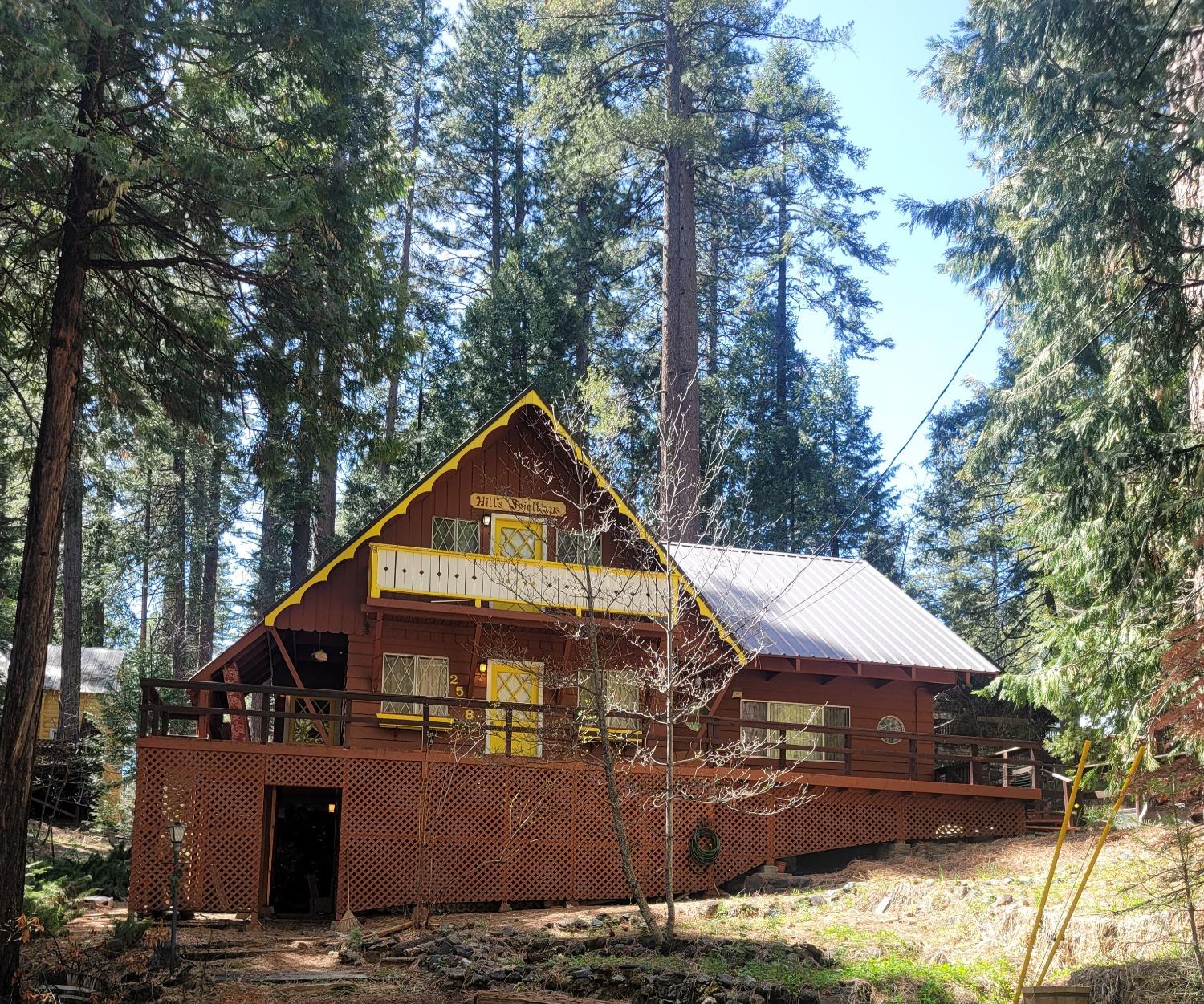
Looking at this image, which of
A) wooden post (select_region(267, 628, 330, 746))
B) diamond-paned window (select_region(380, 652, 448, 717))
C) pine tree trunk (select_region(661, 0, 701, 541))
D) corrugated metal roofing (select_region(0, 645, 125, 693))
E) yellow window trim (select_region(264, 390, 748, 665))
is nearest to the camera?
wooden post (select_region(267, 628, 330, 746))

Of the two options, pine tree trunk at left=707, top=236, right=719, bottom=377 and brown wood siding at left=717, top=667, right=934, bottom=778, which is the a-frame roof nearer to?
brown wood siding at left=717, top=667, right=934, bottom=778

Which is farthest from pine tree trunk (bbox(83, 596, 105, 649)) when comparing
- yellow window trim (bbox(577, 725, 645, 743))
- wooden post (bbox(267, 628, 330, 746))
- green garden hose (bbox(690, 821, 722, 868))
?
green garden hose (bbox(690, 821, 722, 868))

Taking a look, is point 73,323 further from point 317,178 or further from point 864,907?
point 864,907

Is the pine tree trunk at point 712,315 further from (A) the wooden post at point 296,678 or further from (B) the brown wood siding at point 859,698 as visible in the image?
(A) the wooden post at point 296,678

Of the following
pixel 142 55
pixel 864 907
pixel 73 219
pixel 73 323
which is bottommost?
pixel 864 907

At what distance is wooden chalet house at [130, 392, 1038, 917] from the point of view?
16.5 meters

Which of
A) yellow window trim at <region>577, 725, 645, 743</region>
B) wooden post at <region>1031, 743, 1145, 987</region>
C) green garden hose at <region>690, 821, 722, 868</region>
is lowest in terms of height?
green garden hose at <region>690, 821, 722, 868</region>

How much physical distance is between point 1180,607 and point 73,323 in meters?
13.3

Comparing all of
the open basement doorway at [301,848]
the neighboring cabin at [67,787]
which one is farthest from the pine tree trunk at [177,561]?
the open basement doorway at [301,848]

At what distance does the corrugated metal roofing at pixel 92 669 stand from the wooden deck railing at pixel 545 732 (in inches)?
672

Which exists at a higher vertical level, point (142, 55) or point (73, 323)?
point (142, 55)

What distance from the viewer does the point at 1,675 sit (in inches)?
1451

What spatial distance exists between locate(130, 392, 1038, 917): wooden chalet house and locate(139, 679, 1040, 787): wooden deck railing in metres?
0.08

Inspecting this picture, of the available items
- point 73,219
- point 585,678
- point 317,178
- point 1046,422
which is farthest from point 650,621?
point 73,219
